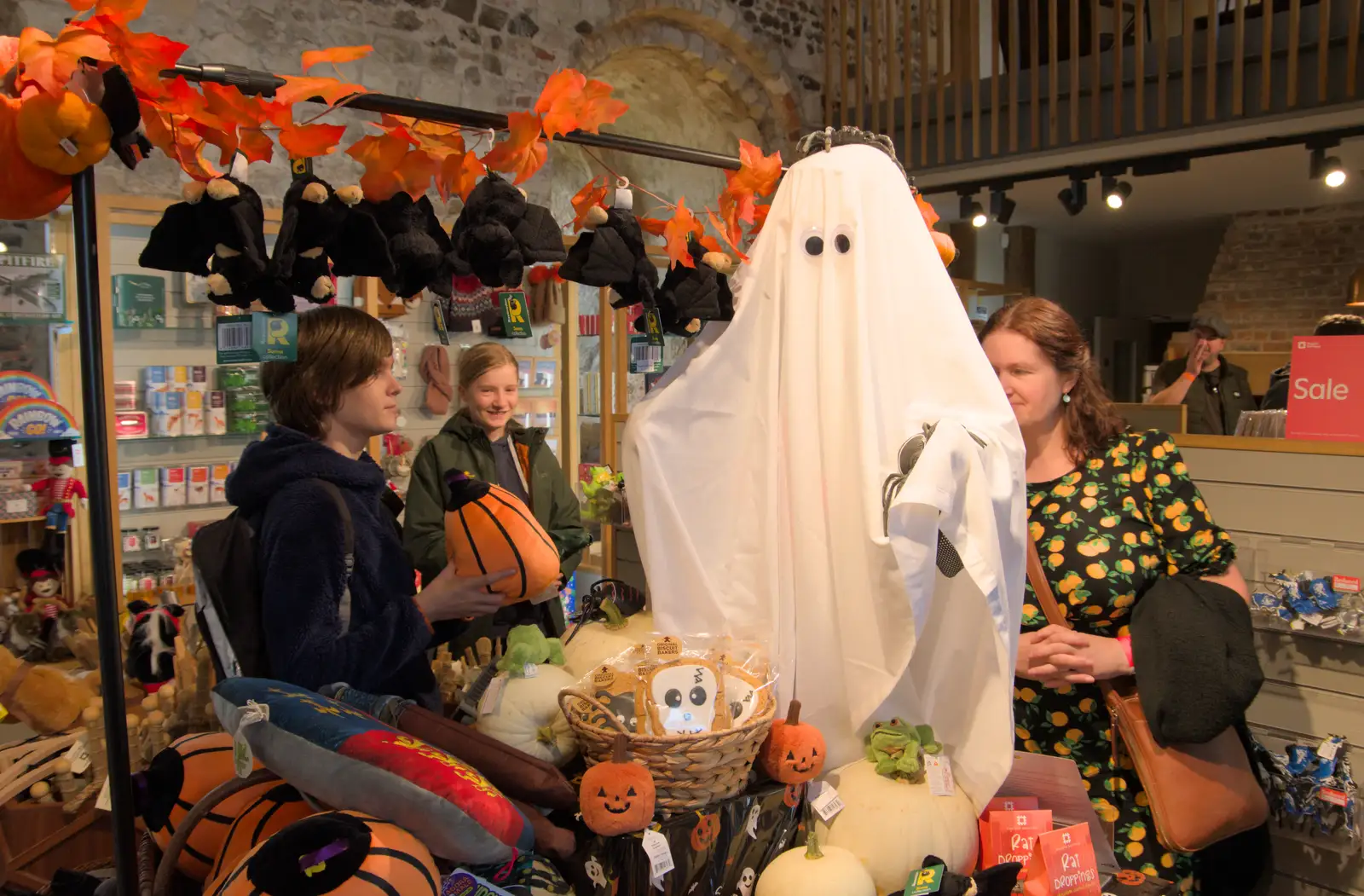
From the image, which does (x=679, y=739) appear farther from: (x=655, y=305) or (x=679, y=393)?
(x=655, y=305)

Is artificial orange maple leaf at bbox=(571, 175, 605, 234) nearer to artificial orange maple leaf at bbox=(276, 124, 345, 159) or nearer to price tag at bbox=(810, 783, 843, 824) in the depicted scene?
artificial orange maple leaf at bbox=(276, 124, 345, 159)

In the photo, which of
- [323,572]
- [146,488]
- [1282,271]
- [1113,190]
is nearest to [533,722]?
[323,572]

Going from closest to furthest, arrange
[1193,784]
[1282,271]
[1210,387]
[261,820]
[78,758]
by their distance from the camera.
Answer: [261,820]
[1193,784]
[78,758]
[1210,387]
[1282,271]

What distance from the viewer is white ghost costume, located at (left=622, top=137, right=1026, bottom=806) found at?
1494mm

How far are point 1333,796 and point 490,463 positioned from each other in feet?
8.02

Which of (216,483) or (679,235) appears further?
(216,483)

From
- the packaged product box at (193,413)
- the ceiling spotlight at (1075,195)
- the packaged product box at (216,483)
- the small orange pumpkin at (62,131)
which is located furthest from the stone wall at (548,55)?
the small orange pumpkin at (62,131)

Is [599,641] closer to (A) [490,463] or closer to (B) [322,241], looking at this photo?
(B) [322,241]

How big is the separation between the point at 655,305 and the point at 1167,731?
120cm

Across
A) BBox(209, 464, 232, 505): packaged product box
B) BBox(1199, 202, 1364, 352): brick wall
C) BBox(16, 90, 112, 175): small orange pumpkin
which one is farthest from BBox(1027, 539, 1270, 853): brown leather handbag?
BBox(1199, 202, 1364, 352): brick wall

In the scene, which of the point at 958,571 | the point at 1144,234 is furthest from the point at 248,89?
the point at 1144,234

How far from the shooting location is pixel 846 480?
1.55 meters

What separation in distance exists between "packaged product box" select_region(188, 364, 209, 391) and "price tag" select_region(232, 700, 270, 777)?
3.17 metres

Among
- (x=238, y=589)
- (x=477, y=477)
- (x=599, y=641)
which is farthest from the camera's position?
(x=477, y=477)
